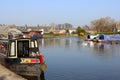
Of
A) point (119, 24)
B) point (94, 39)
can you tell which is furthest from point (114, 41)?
point (119, 24)

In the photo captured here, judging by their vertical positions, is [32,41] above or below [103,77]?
above

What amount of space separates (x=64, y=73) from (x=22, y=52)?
15.0 feet

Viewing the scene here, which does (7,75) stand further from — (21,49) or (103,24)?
(103,24)

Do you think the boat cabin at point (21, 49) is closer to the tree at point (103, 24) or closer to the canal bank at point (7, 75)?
the canal bank at point (7, 75)

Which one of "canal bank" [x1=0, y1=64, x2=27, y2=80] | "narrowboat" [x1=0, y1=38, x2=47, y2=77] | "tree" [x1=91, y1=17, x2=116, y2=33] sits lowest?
"canal bank" [x1=0, y1=64, x2=27, y2=80]

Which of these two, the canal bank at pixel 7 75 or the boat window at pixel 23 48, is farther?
the boat window at pixel 23 48

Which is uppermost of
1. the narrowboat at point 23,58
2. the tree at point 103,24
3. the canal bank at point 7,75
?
the tree at point 103,24

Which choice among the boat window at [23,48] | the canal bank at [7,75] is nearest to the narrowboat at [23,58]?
the boat window at [23,48]

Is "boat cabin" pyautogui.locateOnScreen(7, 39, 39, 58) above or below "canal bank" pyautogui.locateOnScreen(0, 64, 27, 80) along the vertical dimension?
above

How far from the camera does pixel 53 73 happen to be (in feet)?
69.4

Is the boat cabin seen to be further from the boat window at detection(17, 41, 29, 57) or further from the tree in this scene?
the tree

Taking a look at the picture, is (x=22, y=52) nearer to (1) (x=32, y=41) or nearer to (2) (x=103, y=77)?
(1) (x=32, y=41)

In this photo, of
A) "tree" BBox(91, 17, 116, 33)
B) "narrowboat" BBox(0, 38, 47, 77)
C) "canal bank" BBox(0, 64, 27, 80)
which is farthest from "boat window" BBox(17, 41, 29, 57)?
"tree" BBox(91, 17, 116, 33)

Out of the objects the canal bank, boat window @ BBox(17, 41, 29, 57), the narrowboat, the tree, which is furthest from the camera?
the tree
